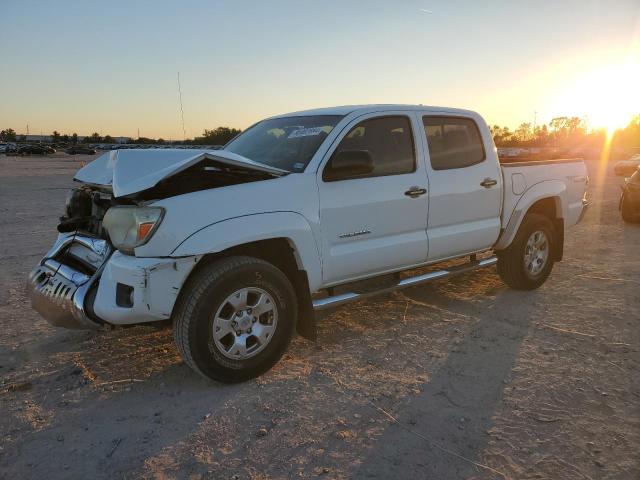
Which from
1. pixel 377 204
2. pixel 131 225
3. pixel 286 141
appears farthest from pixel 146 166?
pixel 377 204

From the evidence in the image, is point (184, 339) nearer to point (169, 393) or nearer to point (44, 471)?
point (169, 393)

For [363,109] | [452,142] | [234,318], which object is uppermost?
[363,109]

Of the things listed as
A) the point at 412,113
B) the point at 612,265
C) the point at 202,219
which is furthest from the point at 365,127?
the point at 612,265

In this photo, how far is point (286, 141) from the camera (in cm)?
432

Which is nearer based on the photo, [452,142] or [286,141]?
[286,141]

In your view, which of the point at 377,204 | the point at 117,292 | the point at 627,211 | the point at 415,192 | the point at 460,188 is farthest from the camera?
the point at 627,211

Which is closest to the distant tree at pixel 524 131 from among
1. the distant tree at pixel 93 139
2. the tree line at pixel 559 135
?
the tree line at pixel 559 135

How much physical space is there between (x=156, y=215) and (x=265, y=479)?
1.68 metres

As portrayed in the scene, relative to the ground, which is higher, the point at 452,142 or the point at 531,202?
the point at 452,142

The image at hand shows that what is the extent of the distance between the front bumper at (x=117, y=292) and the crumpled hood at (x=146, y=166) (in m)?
0.46

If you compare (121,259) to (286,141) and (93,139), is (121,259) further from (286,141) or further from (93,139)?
(93,139)

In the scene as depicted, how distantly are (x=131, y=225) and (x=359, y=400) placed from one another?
1.86 meters

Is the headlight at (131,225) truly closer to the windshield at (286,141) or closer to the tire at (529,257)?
the windshield at (286,141)

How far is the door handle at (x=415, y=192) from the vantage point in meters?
4.34
